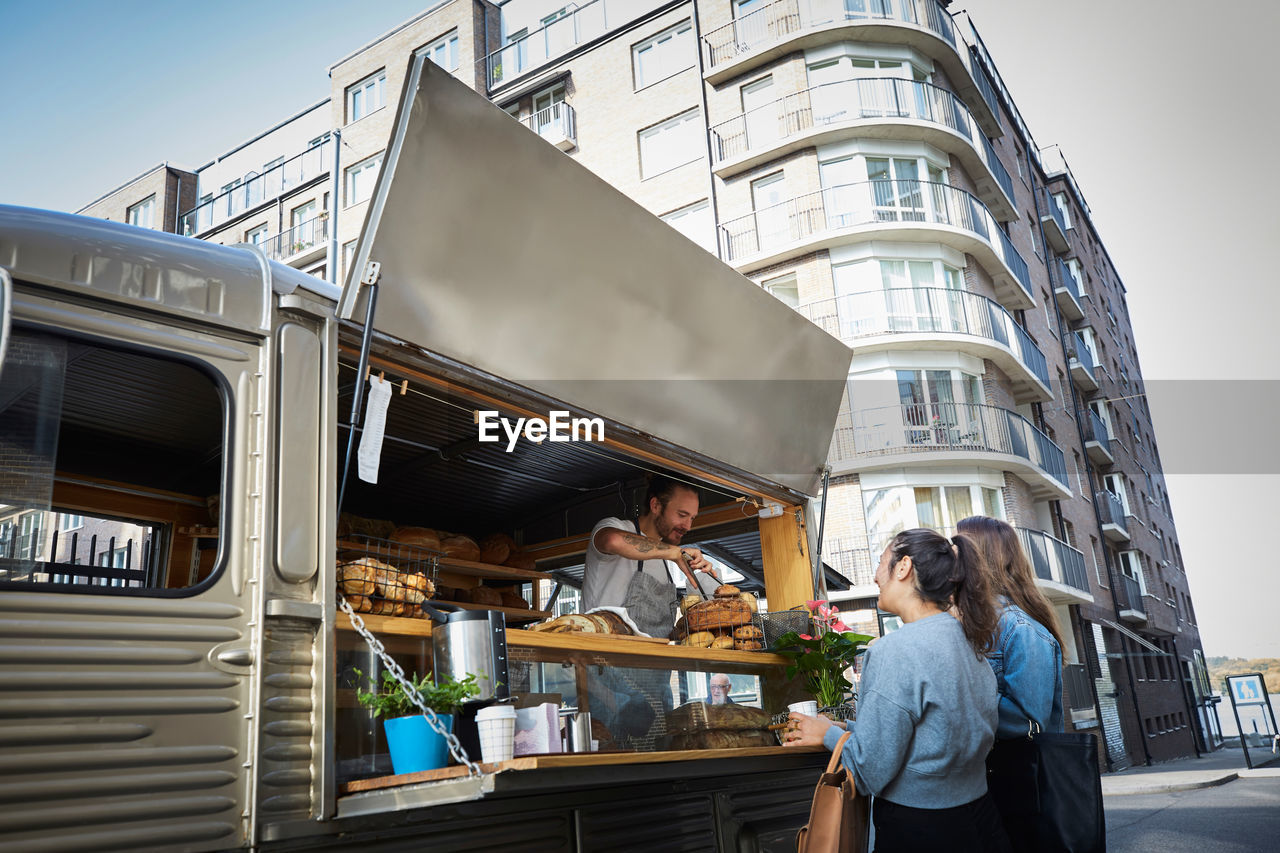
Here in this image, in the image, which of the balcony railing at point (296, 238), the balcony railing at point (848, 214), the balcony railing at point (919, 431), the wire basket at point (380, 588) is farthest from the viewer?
the balcony railing at point (296, 238)

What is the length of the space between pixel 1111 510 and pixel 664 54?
2409 cm

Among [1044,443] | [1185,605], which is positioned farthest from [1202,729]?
[1044,443]

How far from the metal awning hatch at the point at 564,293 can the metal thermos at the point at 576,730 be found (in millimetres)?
1402

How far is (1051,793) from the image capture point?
3.95 meters

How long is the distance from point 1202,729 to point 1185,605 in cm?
928

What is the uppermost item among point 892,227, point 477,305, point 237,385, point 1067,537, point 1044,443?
point 892,227

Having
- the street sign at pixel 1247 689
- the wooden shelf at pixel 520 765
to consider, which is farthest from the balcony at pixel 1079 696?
the wooden shelf at pixel 520 765

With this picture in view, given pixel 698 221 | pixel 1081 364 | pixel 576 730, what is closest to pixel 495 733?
pixel 576 730

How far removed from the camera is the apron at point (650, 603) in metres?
6.00

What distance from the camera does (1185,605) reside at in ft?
186

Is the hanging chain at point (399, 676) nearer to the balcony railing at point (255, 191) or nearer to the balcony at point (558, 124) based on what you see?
the balcony at point (558, 124)

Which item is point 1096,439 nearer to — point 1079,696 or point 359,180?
point 1079,696

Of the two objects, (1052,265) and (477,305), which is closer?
(477,305)

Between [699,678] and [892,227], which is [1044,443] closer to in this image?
[892,227]
